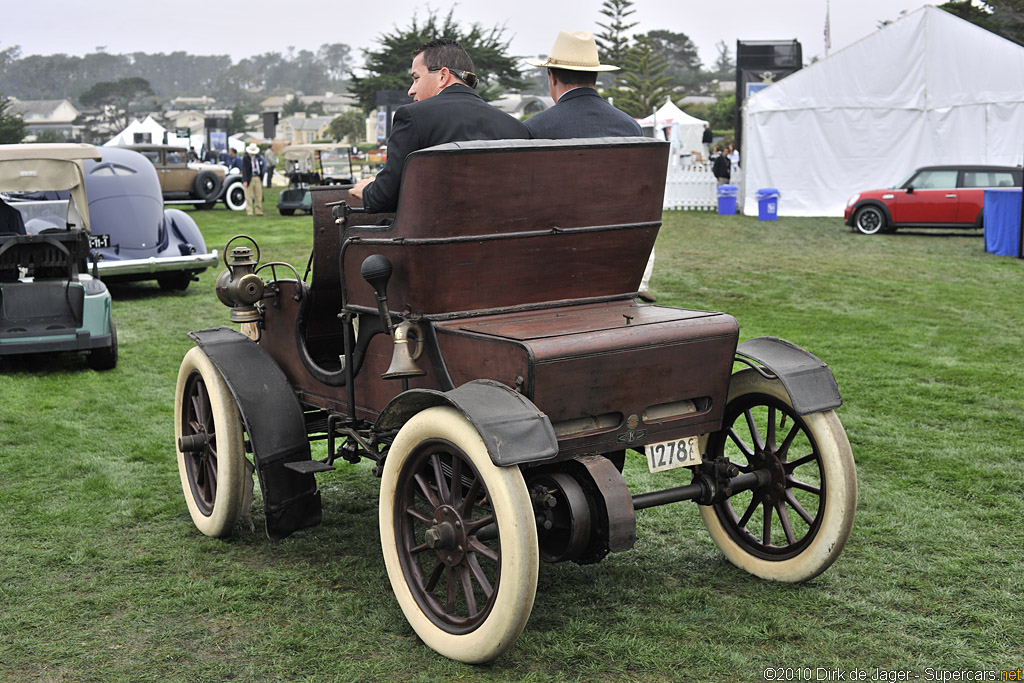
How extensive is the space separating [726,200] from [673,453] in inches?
887

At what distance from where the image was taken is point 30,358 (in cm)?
924

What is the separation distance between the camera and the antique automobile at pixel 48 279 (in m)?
8.45

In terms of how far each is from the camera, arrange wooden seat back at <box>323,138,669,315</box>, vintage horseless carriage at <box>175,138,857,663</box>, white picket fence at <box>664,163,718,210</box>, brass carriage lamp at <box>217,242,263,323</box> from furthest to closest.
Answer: white picket fence at <box>664,163,718,210</box> → brass carriage lamp at <box>217,242,263,323</box> → wooden seat back at <box>323,138,669,315</box> → vintage horseless carriage at <box>175,138,857,663</box>

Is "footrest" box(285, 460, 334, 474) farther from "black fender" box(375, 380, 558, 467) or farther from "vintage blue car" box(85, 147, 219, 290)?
"vintage blue car" box(85, 147, 219, 290)

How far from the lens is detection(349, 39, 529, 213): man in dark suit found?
3.92 metres

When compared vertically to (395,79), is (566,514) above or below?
below

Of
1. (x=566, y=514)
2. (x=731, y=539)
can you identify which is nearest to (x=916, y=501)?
(x=731, y=539)

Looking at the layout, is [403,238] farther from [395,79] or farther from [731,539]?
[395,79]

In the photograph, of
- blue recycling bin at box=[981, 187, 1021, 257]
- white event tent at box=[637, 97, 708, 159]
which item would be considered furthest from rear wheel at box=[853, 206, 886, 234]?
white event tent at box=[637, 97, 708, 159]

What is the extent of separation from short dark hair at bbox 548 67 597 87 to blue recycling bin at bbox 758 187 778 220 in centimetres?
1970

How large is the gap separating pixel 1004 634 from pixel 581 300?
1962 mm

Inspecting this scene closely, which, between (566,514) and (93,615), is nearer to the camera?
(566,514)

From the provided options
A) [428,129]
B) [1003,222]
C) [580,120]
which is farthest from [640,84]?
[428,129]

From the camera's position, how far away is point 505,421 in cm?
322
